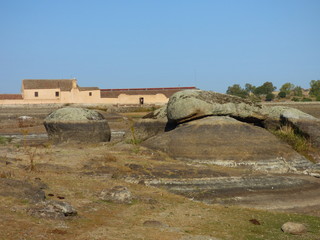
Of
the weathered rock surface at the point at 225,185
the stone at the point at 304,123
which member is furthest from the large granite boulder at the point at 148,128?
the weathered rock surface at the point at 225,185

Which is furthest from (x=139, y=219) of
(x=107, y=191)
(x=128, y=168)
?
(x=128, y=168)

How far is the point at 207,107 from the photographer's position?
1845 cm

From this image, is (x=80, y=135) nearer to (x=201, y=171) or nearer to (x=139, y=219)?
(x=201, y=171)

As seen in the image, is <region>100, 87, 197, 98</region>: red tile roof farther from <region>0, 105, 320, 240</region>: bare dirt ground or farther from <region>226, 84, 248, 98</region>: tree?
<region>0, 105, 320, 240</region>: bare dirt ground

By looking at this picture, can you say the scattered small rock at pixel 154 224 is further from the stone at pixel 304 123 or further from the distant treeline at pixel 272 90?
the distant treeline at pixel 272 90

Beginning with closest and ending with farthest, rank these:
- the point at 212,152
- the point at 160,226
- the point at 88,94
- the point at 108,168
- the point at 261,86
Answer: the point at 160,226 → the point at 108,168 → the point at 212,152 → the point at 88,94 → the point at 261,86

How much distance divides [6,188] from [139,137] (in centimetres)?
1080

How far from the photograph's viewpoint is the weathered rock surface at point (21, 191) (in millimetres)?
9547

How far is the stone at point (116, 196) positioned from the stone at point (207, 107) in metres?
7.91

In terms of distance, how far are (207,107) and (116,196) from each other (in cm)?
840

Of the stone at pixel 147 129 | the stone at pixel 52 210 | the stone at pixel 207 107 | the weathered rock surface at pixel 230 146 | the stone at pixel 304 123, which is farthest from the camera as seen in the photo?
the stone at pixel 147 129

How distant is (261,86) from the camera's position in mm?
104312

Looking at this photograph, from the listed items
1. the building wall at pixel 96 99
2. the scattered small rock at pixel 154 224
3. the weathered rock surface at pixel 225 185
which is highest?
the building wall at pixel 96 99

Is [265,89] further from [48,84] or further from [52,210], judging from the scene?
[52,210]
